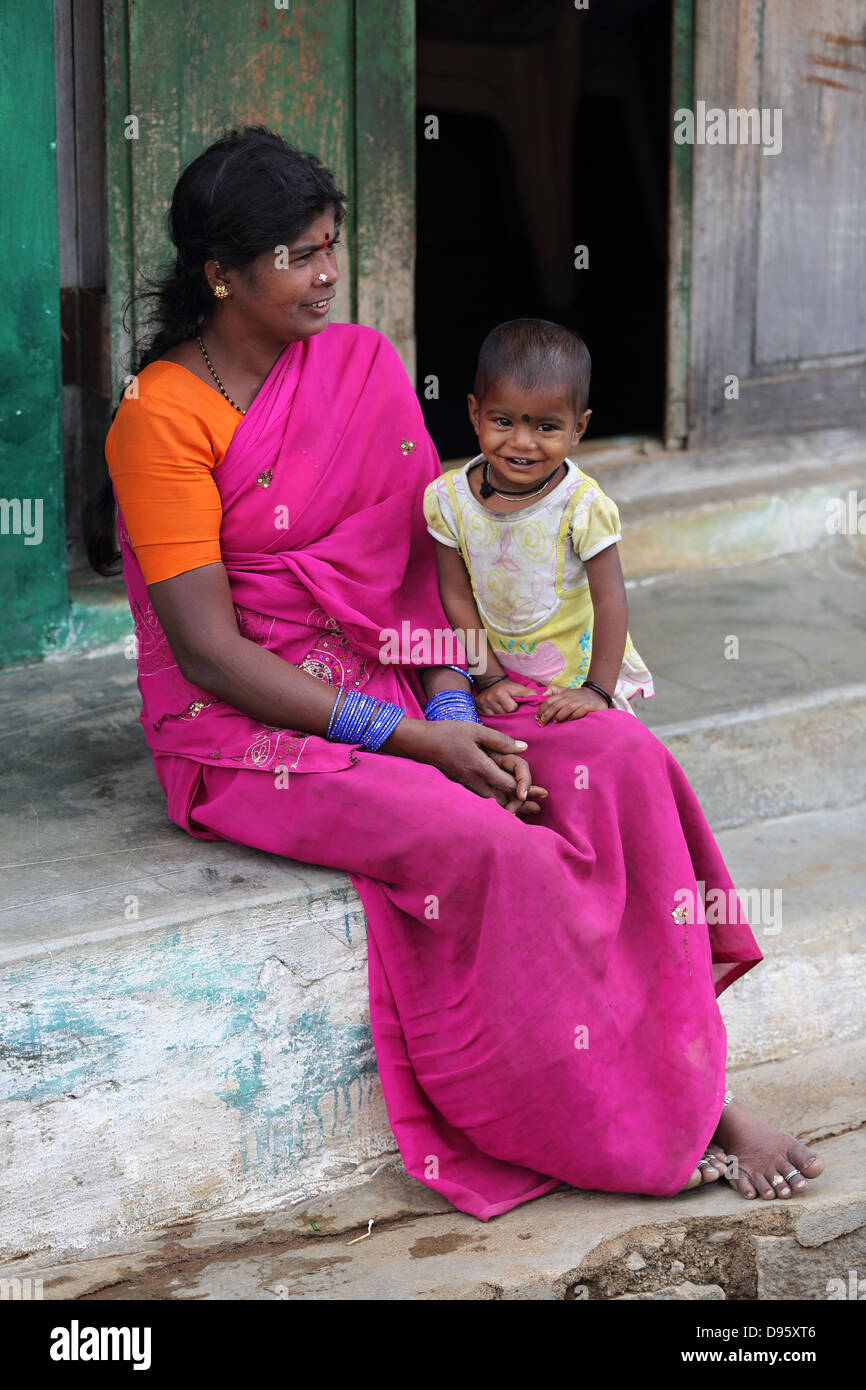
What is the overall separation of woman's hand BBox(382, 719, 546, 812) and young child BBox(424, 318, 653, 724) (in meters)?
0.11

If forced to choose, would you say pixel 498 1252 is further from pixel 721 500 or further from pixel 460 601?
pixel 721 500

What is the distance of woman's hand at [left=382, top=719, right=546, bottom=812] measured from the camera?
267 centimetres

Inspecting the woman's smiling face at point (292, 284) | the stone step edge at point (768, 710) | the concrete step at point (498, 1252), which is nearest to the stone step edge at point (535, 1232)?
the concrete step at point (498, 1252)

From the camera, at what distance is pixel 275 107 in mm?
3838

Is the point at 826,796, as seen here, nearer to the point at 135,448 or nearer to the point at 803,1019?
the point at 803,1019

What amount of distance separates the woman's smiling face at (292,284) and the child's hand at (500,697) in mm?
737

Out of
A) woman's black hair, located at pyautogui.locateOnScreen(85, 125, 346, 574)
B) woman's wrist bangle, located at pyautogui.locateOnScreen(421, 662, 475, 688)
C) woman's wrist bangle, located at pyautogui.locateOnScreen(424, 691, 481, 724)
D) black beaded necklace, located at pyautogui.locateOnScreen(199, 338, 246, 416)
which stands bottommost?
woman's wrist bangle, located at pyautogui.locateOnScreen(424, 691, 481, 724)

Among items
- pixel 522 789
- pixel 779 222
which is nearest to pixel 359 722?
pixel 522 789

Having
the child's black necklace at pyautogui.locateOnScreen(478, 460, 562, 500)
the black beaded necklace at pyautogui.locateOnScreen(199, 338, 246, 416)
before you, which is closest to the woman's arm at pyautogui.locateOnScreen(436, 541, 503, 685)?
the child's black necklace at pyautogui.locateOnScreen(478, 460, 562, 500)

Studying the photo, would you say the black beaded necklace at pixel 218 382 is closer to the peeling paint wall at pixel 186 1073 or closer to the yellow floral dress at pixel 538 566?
the yellow floral dress at pixel 538 566

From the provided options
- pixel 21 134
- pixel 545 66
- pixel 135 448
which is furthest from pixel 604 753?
pixel 545 66

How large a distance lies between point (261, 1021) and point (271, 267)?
1.28m

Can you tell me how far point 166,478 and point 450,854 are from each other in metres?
0.80

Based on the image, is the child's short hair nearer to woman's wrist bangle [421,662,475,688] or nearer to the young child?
the young child
